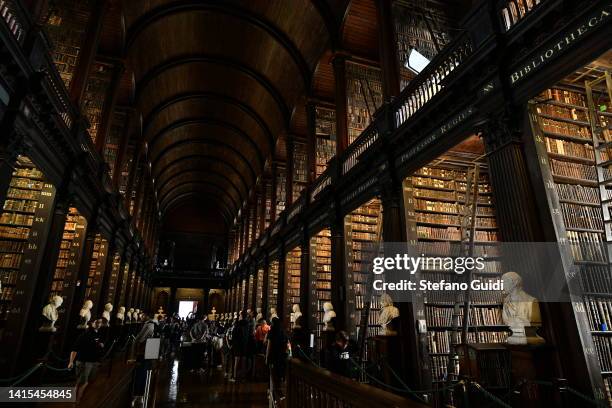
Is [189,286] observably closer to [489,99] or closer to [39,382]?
[39,382]

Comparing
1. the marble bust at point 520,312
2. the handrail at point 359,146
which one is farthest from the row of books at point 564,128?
the handrail at point 359,146

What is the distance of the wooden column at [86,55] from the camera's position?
6.57 m

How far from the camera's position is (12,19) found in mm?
4219

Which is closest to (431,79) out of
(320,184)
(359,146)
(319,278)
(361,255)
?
(359,146)

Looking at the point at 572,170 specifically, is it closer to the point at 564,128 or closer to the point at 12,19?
the point at 564,128

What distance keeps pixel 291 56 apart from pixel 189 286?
19977mm

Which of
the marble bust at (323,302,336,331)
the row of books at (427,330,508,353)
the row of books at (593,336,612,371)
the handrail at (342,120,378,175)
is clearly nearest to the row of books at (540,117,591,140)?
the row of books at (593,336,612,371)

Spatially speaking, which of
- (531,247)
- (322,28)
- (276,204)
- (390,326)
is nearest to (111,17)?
(322,28)

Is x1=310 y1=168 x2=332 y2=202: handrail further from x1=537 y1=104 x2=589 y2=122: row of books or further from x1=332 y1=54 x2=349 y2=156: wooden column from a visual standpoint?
x1=537 y1=104 x2=589 y2=122: row of books

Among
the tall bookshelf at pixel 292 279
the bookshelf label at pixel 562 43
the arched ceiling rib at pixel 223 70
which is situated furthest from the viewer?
the tall bookshelf at pixel 292 279

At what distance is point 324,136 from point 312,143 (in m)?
0.66

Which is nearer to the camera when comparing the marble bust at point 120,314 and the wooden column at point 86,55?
the wooden column at point 86,55

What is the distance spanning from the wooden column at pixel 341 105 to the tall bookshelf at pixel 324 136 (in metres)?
1.96

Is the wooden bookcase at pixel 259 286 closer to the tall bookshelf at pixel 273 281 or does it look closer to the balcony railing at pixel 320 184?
the tall bookshelf at pixel 273 281
